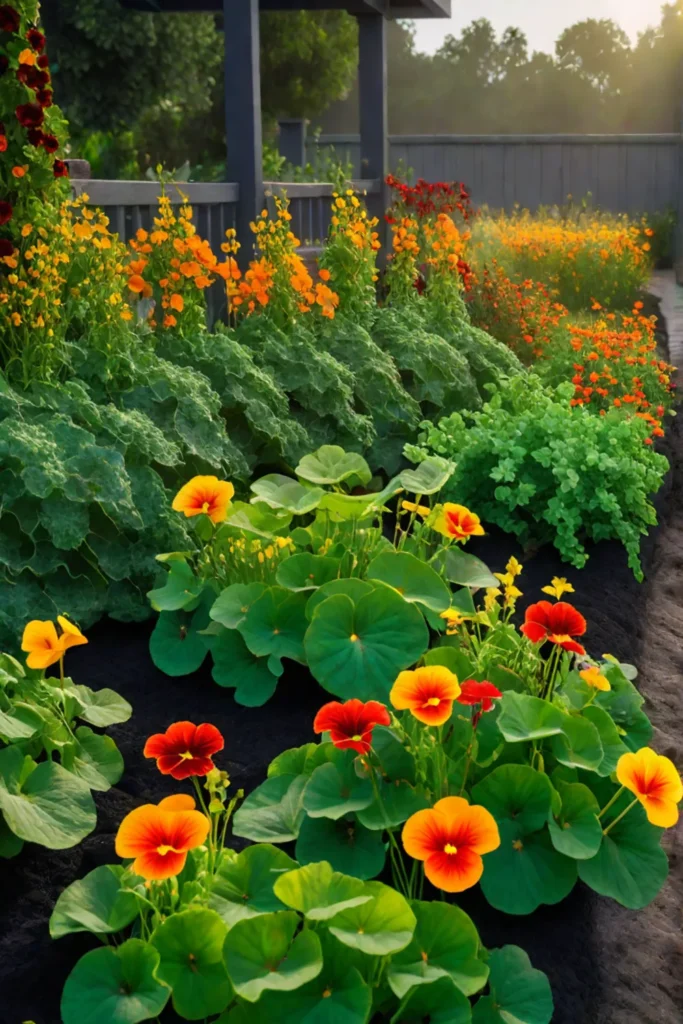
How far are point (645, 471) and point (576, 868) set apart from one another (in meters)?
2.02

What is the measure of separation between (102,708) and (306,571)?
2.06ft

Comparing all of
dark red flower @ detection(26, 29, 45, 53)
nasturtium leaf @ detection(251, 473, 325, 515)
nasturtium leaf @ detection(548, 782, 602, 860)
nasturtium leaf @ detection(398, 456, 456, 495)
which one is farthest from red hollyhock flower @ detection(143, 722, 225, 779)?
dark red flower @ detection(26, 29, 45, 53)

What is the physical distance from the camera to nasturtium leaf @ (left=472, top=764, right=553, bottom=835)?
80.0 inches

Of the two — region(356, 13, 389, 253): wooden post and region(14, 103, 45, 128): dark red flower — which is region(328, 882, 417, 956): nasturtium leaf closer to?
region(14, 103, 45, 128): dark red flower

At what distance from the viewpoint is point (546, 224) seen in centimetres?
1298

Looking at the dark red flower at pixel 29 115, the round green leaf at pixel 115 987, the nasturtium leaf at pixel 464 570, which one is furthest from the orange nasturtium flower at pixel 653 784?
the dark red flower at pixel 29 115

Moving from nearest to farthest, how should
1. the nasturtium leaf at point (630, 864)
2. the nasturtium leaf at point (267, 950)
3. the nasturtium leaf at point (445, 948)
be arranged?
the nasturtium leaf at point (267, 950) < the nasturtium leaf at point (445, 948) < the nasturtium leaf at point (630, 864)

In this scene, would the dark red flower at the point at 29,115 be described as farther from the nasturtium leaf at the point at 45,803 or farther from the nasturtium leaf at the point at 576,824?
the nasturtium leaf at the point at 576,824

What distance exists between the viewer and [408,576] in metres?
2.68

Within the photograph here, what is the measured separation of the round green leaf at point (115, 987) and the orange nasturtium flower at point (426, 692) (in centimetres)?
58

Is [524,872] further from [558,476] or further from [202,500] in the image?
[558,476]

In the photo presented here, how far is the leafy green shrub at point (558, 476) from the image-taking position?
3.56 metres

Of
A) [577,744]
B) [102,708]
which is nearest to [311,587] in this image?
[102,708]

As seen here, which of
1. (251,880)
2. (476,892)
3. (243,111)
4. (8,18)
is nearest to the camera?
(251,880)
